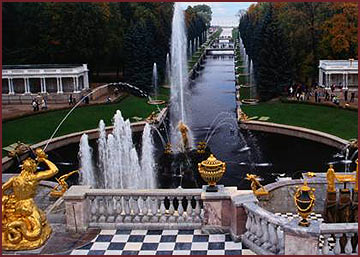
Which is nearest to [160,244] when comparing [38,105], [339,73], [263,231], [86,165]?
[263,231]

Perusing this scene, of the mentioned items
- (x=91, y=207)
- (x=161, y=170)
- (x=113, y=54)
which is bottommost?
(x=161, y=170)

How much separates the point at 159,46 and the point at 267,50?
18.8m

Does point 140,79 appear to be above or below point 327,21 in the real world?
below

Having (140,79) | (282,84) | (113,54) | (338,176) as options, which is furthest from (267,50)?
(338,176)

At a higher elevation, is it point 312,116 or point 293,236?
point 293,236

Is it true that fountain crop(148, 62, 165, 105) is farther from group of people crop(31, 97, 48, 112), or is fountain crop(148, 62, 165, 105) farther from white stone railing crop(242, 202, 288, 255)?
white stone railing crop(242, 202, 288, 255)

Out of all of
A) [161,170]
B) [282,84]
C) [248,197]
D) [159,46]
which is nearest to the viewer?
[248,197]

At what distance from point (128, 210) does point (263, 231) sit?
11.7 ft

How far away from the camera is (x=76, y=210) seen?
40.9 feet

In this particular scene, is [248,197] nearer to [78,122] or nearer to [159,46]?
[78,122]

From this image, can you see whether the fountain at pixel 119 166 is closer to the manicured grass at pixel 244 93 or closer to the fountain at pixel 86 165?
the fountain at pixel 86 165

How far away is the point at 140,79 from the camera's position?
5353 cm

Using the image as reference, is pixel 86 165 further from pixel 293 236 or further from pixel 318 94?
pixel 318 94

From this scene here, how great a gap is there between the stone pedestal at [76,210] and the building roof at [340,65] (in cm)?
3984
